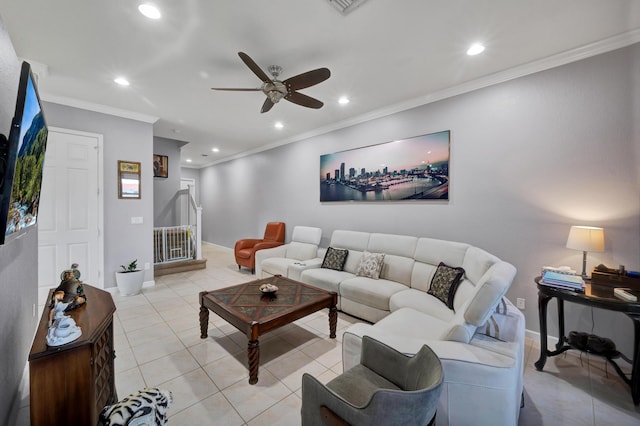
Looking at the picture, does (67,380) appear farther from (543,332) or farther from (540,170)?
(540,170)

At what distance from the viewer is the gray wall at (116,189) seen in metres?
3.87

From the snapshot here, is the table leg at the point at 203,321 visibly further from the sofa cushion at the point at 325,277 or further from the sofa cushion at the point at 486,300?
the sofa cushion at the point at 486,300

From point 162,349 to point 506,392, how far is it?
280 centimetres

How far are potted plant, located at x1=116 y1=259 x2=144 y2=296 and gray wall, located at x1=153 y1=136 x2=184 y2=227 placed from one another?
7.79ft

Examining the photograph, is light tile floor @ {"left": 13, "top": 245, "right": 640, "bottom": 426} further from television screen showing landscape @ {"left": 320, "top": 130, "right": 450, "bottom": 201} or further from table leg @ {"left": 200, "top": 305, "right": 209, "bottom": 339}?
television screen showing landscape @ {"left": 320, "top": 130, "right": 450, "bottom": 201}

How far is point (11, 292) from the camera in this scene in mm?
1707

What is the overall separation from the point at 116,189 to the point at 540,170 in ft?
18.6

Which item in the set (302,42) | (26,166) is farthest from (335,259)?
(26,166)

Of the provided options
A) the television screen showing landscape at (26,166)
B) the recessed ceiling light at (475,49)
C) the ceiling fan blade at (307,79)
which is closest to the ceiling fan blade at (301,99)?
the ceiling fan blade at (307,79)

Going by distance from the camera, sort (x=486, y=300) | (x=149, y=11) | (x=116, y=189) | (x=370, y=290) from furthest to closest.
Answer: (x=116, y=189) < (x=370, y=290) < (x=149, y=11) < (x=486, y=300)

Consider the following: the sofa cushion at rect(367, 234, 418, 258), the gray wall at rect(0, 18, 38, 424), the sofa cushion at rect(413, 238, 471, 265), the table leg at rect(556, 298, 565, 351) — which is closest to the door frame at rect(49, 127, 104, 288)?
the gray wall at rect(0, 18, 38, 424)

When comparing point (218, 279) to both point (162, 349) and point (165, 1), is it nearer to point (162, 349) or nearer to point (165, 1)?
point (162, 349)

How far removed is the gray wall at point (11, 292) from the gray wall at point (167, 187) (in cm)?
404

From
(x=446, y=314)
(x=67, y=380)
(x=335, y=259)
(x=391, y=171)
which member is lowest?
(x=446, y=314)
